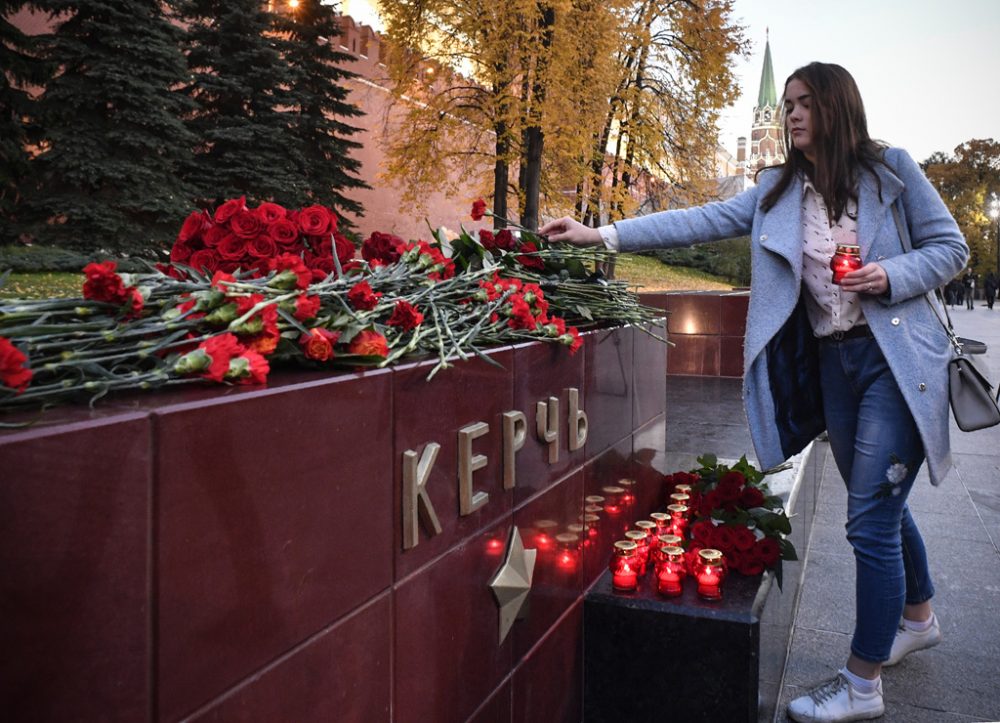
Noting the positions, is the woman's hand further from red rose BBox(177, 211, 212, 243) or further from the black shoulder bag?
red rose BBox(177, 211, 212, 243)

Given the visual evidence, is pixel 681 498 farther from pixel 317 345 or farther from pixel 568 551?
pixel 317 345

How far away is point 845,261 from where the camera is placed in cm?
242

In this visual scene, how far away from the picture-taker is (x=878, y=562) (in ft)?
8.59

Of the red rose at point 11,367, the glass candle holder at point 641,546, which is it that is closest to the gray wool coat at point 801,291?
the glass candle holder at point 641,546

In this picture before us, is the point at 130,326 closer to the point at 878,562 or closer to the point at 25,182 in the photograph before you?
the point at 878,562

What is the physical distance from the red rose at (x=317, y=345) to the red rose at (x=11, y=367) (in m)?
0.51

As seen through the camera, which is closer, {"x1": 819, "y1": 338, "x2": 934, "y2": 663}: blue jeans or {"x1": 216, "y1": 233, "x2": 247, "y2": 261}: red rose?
{"x1": 216, "y1": 233, "x2": 247, "y2": 261}: red rose

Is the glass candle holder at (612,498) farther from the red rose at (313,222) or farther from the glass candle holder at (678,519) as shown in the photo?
the red rose at (313,222)

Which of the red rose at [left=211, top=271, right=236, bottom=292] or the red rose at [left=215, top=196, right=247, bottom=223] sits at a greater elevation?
the red rose at [left=215, top=196, right=247, bottom=223]

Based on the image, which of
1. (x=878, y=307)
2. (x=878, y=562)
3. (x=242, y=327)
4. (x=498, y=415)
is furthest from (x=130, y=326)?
(x=878, y=562)

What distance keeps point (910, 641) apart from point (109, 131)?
1458 cm

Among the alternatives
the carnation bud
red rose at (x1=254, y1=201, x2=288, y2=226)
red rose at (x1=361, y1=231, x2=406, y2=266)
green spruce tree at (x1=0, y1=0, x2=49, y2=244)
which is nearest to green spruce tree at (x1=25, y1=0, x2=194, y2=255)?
green spruce tree at (x1=0, y1=0, x2=49, y2=244)

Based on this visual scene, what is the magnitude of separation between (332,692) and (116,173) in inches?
559

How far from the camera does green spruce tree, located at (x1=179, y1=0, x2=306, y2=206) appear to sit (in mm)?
16047
